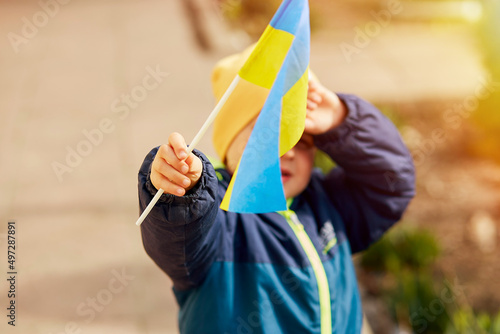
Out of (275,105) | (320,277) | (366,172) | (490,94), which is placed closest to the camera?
(275,105)

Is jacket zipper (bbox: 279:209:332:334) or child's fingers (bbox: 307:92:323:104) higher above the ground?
child's fingers (bbox: 307:92:323:104)

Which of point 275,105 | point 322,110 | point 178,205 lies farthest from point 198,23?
point 178,205

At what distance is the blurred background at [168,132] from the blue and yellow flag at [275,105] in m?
1.56

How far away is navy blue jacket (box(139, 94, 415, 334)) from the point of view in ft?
5.15

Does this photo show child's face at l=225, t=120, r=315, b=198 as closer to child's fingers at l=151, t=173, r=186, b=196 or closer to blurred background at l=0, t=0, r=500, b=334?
child's fingers at l=151, t=173, r=186, b=196

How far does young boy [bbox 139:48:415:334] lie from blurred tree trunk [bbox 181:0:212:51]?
12.8ft

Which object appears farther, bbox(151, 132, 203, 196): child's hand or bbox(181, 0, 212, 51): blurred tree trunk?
bbox(181, 0, 212, 51): blurred tree trunk

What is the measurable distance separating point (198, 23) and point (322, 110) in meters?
4.49

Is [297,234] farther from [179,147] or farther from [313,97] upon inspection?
[179,147]

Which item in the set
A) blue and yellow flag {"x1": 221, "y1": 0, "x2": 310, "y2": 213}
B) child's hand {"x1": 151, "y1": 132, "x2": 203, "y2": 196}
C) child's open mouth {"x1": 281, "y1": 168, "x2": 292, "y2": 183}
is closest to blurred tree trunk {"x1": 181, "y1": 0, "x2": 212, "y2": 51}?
child's open mouth {"x1": 281, "y1": 168, "x2": 292, "y2": 183}

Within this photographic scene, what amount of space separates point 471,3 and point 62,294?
5789 mm

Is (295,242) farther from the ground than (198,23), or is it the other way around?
(198,23)

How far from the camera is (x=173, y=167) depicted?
1355 mm

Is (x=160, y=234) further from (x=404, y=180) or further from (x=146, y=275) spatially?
(x=146, y=275)
